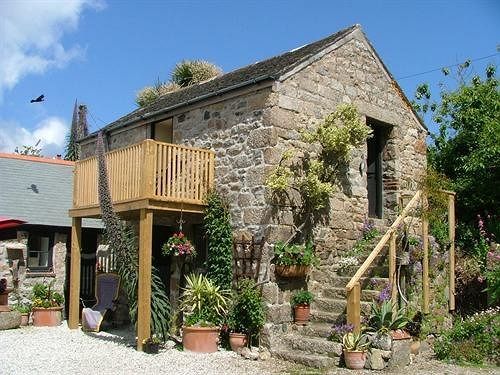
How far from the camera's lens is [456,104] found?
1582 centimetres

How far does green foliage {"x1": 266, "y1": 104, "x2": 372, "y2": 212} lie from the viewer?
984cm

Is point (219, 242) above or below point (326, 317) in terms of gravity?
above

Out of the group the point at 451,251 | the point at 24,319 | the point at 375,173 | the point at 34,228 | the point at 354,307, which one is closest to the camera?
the point at 354,307

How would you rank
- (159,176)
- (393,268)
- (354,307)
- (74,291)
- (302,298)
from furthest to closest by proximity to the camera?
(74,291) → (159,176) → (302,298) → (393,268) → (354,307)

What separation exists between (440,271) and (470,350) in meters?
1.97

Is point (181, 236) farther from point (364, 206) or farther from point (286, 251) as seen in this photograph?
point (364, 206)

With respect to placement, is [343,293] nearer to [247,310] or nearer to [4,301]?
[247,310]

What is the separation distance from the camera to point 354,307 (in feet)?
27.5

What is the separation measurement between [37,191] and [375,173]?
28.7 feet

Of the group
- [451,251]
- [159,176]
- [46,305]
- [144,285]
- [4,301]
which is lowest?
[46,305]

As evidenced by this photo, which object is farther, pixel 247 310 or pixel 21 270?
pixel 21 270

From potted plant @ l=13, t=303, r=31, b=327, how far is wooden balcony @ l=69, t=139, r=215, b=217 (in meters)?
4.13

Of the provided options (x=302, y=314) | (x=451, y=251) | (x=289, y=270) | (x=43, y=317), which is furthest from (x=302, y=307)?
(x=43, y=317)

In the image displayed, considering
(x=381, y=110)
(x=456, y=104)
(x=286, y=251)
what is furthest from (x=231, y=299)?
(x=456, y=104)
